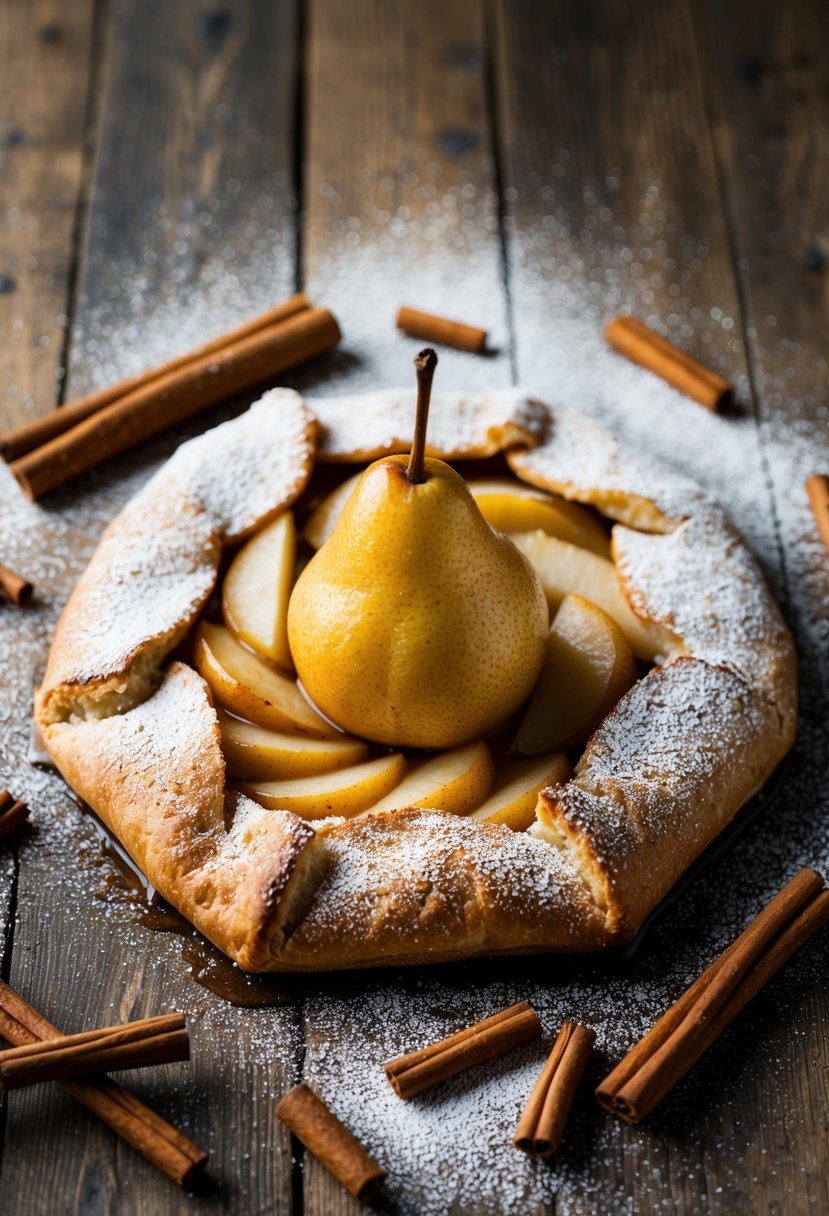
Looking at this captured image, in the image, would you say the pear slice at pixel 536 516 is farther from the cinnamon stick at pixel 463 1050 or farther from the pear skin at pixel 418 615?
the cinnamon stick at pixel 463 1050

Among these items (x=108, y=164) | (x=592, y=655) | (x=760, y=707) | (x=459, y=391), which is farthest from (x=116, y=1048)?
(x=108, y=164)

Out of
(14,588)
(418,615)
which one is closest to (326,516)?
(418,615)

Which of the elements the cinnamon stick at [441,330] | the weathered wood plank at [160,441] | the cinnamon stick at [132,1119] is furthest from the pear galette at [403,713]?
the cinnamon stick at [441,330]

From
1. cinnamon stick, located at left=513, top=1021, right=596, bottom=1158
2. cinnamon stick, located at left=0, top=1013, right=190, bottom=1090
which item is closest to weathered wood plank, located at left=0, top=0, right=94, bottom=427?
cinnamon stick, located at left=0, top=1013, right=190, bottom=1090

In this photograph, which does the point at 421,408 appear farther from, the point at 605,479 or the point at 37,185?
the point at 37,185

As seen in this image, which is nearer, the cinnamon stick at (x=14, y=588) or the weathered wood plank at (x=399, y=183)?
the cinnamon stick at (x=14, y=588)

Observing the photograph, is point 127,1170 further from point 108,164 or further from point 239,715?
point 108,164
